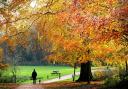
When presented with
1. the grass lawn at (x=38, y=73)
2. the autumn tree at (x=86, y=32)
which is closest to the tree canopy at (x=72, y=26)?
the autumn tree at (x=86, y=32)

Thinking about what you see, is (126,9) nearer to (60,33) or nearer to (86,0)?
(86,0)

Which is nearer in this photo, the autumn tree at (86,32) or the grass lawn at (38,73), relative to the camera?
the autumn tree at (86,32)

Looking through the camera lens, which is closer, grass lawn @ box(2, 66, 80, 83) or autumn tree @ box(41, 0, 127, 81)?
autumn tree @ box(41, 0, 127, 81)

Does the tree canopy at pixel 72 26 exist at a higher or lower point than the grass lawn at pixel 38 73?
higher

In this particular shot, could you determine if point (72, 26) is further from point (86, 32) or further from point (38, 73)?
point (38, 73)

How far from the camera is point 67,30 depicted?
1379 inches

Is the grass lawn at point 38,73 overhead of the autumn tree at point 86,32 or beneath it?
beneath

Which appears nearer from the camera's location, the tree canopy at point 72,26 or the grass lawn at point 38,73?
the tree canopy at point 72,26

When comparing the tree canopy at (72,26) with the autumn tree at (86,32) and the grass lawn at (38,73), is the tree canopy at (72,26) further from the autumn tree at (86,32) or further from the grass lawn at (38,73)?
the grass lawn at (38,73)

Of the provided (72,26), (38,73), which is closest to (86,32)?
(72,26)

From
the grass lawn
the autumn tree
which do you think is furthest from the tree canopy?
the grass lawn

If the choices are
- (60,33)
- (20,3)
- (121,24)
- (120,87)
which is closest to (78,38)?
(60,33)

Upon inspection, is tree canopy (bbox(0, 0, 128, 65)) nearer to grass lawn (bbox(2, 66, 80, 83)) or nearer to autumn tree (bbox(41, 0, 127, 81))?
autumn tree (bbox(41, 0, 127, 81))

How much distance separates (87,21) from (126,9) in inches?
142
